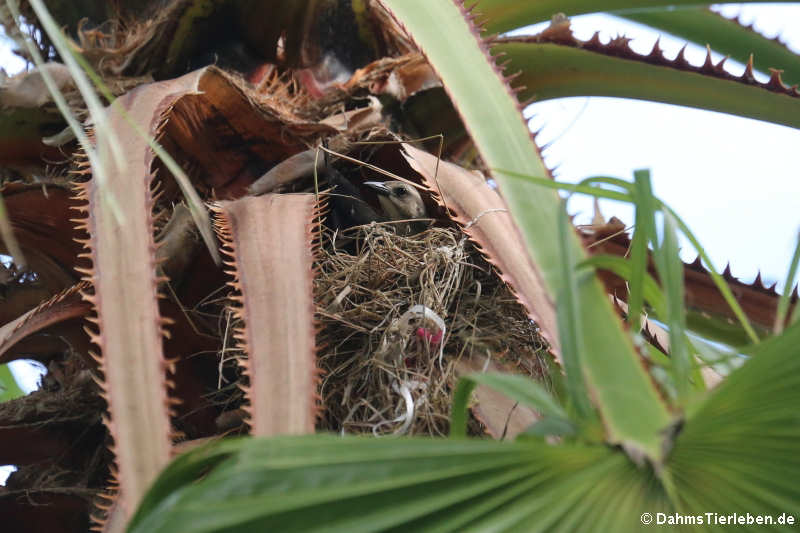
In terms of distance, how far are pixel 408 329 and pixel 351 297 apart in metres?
0.24

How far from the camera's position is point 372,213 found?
2.41 meters

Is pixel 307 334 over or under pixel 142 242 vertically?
under

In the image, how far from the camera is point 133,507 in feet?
3.47

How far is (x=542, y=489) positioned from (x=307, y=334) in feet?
1.49

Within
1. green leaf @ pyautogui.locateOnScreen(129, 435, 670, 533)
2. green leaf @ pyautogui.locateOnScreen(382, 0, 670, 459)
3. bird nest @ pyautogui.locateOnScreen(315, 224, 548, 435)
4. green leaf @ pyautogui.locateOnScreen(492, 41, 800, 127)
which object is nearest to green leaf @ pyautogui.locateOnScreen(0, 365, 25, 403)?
bird nest @ pyautogui.locateOnScreen(315, 224, 548, 435)

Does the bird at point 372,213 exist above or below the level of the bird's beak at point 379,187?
below

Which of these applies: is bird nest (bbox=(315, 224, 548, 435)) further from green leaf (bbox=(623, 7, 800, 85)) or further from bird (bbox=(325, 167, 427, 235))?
green leaf (bbox=(623, 7, 800, 85))

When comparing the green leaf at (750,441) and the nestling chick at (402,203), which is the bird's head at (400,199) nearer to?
the nestling chick at (402,203)

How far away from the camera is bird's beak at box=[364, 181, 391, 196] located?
2293mm

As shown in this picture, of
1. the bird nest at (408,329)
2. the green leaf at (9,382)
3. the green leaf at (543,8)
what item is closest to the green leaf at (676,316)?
the bird nest at (408,329)

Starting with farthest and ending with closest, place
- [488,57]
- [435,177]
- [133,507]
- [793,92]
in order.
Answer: [793,92] → [435,177] → [488,57] → [133,507]

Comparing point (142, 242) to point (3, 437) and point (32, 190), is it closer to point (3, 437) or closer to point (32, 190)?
point (32, 190)

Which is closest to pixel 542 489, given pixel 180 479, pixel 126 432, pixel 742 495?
pixel 742 495

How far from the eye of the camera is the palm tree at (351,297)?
93cm
